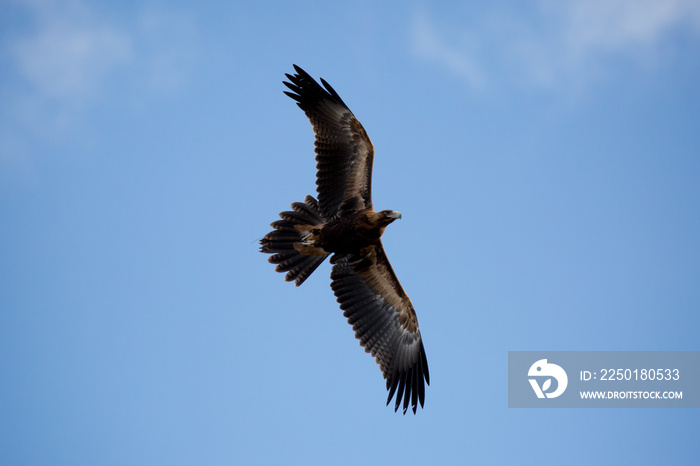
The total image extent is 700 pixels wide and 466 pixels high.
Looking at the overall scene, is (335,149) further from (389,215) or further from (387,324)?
(387,324)

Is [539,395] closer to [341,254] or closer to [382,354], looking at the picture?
[382,354]

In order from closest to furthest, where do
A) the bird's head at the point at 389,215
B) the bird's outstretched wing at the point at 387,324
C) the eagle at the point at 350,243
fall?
the bird's head at the point at 389,215, the eagle at the point at 350,243, the bird's outstretched wing at the point at 387,324

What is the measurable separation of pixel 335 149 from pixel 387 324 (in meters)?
2.86

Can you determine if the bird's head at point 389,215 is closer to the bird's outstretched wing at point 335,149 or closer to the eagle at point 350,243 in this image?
the eagle at point 350,243

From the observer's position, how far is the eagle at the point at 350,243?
46.0ft

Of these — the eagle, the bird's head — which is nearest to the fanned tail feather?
the eagle

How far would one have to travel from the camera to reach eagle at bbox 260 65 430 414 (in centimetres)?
1402

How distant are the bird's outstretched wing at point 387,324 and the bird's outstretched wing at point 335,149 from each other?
3.52 feet

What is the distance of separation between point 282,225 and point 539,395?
6550 mm

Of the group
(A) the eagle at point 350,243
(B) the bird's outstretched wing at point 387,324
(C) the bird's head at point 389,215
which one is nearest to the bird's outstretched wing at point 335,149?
(A) the eagle at point 350,243

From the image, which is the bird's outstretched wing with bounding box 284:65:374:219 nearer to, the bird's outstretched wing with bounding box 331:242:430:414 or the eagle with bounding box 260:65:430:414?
the eagle with bounding box 260:65:430:414

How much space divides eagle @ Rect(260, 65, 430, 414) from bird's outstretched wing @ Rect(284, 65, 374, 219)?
0.05 feet

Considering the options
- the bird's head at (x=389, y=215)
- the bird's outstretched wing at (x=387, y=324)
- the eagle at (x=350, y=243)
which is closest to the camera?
the bird's head at (x=389, y=215)

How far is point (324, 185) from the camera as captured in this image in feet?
46.4
